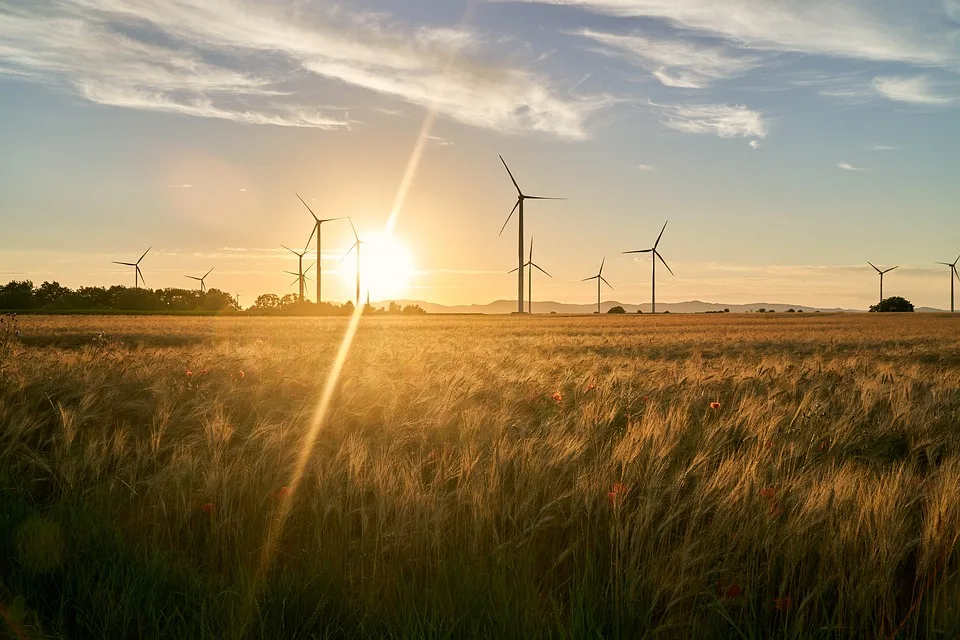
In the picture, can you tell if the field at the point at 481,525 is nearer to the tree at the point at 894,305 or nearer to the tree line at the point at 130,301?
the tree line at the point at 130,301

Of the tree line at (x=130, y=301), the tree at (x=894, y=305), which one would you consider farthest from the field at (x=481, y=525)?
the tree at (x=894, y=305)

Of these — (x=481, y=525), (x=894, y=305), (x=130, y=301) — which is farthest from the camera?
(x=894, y=305)

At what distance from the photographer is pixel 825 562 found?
3.00m

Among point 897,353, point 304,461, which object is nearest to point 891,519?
point 304,461

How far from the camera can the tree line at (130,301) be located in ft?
290

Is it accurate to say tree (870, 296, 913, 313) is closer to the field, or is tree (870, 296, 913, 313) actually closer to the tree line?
the tree line

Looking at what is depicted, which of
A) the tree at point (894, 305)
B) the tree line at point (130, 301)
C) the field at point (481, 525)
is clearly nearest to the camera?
the field at point (481, 525)

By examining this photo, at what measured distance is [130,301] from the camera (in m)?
93.4

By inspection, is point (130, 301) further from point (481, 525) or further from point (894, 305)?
point (894, 305)

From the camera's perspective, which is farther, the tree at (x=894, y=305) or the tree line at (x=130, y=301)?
the tree at (x=894, y=305)

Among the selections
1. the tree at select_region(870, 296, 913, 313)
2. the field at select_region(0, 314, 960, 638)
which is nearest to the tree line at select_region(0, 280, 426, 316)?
the field at select_region(0, 314, 960, 638)

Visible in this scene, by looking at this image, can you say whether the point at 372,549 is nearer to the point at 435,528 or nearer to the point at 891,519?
the point at 435,528

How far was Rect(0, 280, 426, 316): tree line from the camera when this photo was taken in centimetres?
8844

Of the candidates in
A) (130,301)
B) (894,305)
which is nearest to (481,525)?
(130,301)
